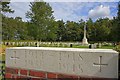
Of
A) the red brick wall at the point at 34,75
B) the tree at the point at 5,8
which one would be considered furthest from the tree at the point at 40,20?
the red brick wall at the point at 34,75

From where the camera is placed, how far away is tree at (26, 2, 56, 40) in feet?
117

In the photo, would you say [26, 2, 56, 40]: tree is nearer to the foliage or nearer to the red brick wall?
the foliage

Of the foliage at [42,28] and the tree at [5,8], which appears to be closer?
the tree at [5,8]

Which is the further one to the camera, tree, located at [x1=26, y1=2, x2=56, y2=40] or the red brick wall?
tree, located at [x1=26, y1=2, x2=56, y2=40]

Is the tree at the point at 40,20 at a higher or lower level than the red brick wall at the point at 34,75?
higher

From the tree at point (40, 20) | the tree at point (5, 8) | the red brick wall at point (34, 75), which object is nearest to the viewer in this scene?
the red brick wall at point (34, 75)

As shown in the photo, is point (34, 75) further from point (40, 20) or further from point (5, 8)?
point (40, 20)

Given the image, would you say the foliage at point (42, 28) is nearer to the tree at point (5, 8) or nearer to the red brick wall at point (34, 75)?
the tree at point (5, 8)

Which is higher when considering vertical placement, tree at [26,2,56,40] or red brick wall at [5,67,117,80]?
tree at [26,2,56,40]

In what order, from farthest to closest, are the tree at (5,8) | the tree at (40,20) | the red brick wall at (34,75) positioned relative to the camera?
the tree at (40,20), the tree at (5,8), the red brick wall at (34,75)

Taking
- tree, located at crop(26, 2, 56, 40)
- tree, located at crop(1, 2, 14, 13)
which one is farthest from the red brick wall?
tree, located at crop(26, 2, 56, 40)

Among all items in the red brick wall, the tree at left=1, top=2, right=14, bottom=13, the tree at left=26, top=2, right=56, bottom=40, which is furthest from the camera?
the tree at left=26, top=2, right=56, bottom=40

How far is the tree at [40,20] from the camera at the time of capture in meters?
35.8

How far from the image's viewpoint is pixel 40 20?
3566cm
